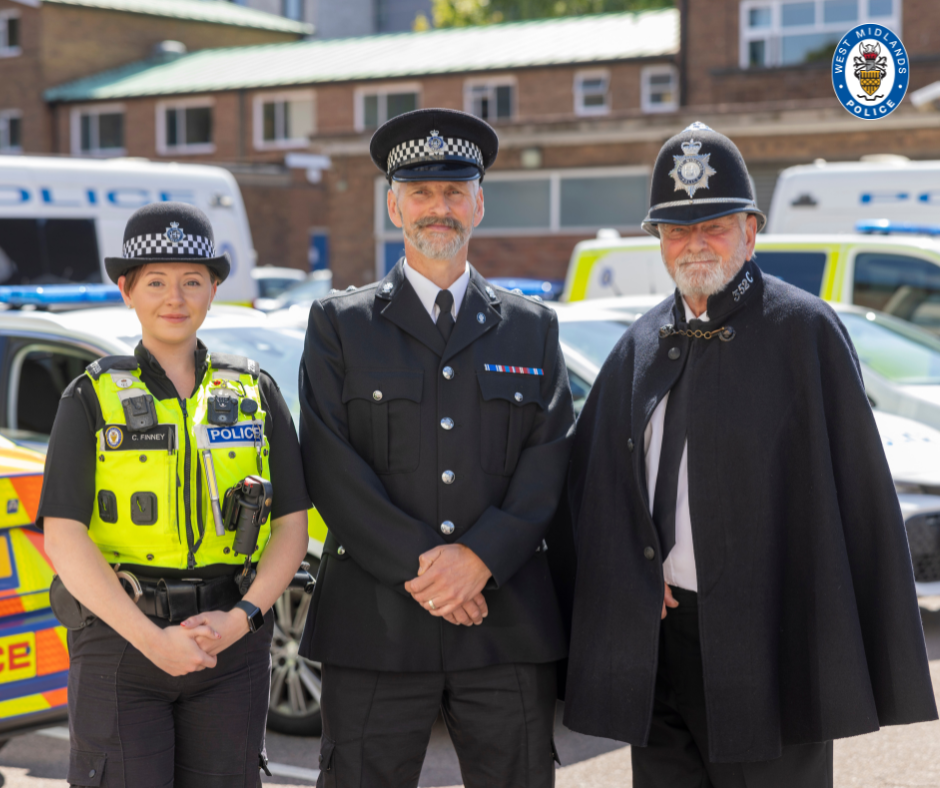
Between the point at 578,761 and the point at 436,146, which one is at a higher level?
the point at 436,146

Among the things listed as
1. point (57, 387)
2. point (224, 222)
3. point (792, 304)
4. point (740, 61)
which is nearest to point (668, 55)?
point (740, 61)

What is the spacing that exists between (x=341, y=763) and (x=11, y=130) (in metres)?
36.7

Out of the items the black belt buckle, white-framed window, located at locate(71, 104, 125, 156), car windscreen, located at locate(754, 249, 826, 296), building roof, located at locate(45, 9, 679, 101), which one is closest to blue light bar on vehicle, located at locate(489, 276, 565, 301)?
car windscreen, located at locate(754, 249, 826, 296)

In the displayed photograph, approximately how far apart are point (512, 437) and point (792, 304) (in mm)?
754

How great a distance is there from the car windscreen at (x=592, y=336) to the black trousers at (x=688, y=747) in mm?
2889

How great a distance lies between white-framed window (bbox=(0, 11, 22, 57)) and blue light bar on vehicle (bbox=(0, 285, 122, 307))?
106ft

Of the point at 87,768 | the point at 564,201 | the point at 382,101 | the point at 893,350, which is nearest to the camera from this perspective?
the point at 87,768

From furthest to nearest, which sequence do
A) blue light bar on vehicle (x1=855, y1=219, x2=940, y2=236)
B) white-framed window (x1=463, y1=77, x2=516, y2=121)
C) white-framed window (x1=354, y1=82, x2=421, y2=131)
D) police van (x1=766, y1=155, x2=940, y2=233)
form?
white-framed window (x1=354, y1=82, x2=421, y2=131) → white-framed window (x1=463, y1=77, x2=516, y2=121) → police van (x1=766, y1=155, x2=940, y2=233) → blue light bar on vehicle (x1=855, y1=219, x2=940, y2=236)

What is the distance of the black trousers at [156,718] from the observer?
2.49 metres

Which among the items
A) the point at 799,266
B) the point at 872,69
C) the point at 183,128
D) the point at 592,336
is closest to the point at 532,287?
the point at 799,266

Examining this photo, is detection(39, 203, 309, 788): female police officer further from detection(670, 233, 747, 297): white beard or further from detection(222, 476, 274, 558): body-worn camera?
detection(670, 233, 747, 297): white beard

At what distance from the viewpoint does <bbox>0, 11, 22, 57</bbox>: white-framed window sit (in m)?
34.9

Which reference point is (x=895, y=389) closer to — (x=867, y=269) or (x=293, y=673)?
(x=867, y=269)

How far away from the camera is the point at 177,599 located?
257cm
